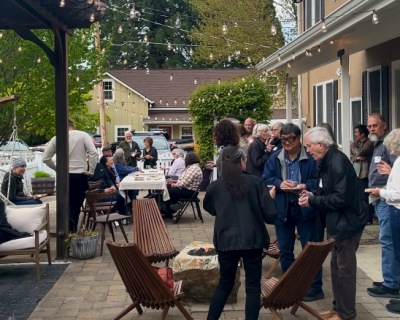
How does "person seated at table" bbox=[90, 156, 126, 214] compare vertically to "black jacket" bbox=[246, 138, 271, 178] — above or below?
below

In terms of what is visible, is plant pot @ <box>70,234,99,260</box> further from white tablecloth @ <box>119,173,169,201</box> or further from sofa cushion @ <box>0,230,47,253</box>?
white tablecloth @ <box>119,173,169,201</box>

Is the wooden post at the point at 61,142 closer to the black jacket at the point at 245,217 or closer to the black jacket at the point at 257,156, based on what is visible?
the black jacket at the point at 257,156

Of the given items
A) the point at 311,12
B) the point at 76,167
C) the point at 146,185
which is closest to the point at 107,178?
the point at 146,185

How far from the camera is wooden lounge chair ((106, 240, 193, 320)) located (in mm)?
4824

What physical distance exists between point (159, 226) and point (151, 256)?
0.73m

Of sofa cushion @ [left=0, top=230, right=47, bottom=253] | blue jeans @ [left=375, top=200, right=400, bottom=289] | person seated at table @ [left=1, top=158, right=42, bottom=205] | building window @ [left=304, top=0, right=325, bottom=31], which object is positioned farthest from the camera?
building window @ [left=304, top=0, right=325, bottom=31]

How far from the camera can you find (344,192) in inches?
193

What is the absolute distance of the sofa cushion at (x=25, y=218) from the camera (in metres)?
7.42


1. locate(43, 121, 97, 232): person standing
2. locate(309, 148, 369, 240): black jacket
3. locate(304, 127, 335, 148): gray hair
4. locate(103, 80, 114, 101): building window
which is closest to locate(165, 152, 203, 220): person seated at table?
locate(43, 121, 97, 232): person standing

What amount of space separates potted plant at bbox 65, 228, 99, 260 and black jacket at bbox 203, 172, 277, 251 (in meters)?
3.60

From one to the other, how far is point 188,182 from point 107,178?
1515 millimetres

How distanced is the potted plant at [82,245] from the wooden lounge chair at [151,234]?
4.40 feet

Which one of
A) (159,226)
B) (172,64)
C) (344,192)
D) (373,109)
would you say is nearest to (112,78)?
(172,64)

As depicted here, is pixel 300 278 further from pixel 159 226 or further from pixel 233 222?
pixel 159 226
